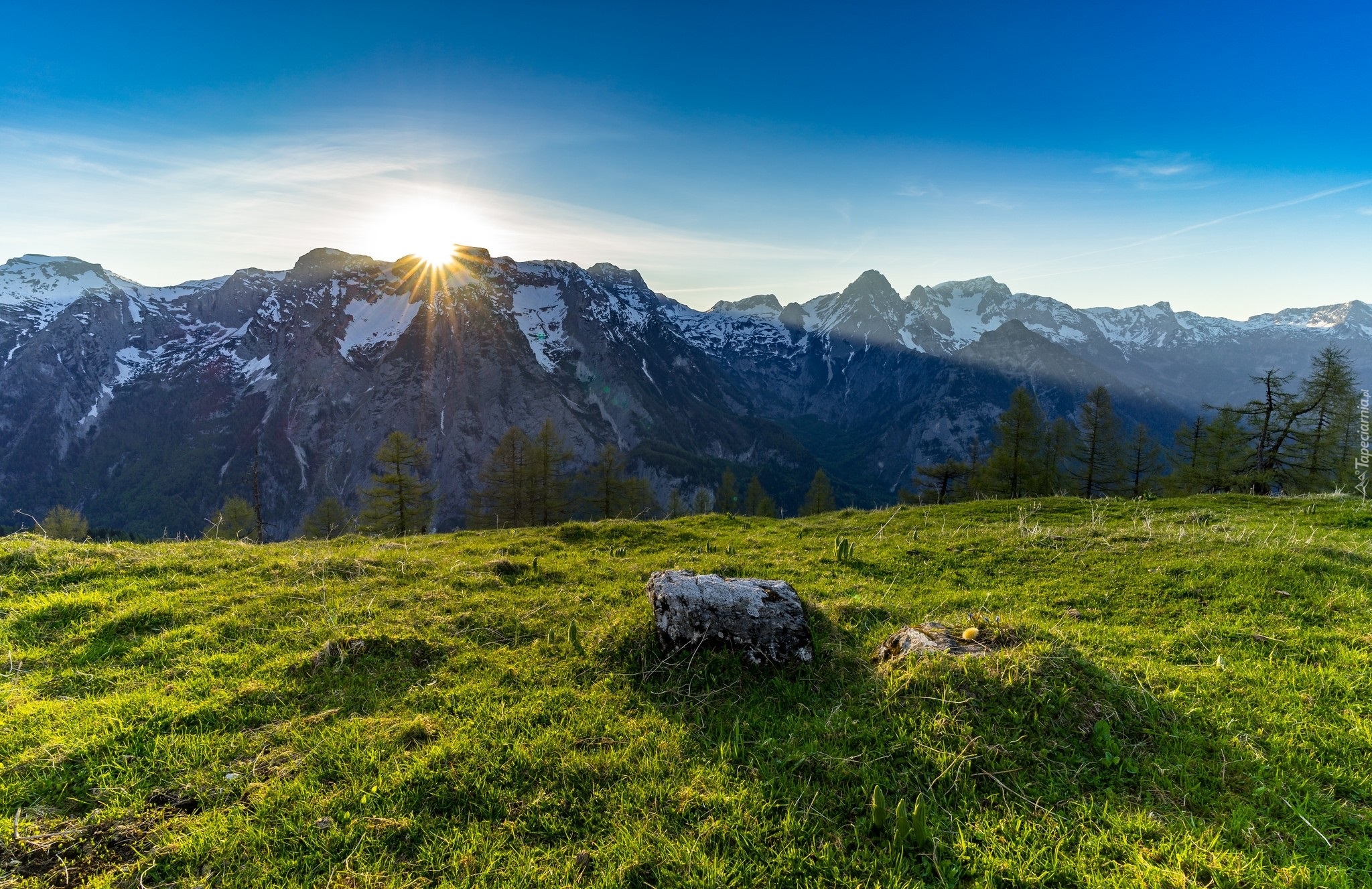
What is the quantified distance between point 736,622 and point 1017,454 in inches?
2125

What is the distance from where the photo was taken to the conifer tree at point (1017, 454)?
169ft

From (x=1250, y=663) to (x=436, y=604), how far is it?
41.3ft

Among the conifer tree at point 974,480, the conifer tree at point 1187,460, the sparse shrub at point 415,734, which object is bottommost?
the conifer tree at point 974,480

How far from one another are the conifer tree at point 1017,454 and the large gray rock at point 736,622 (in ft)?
170

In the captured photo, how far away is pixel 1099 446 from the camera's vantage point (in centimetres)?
5447

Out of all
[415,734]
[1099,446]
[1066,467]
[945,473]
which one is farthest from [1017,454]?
[415,734]

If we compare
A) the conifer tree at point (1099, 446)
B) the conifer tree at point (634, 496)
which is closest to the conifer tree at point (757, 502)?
the conifer tree at point (634, 496)

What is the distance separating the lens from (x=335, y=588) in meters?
10.7

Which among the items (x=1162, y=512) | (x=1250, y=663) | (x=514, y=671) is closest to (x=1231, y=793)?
(x=1250, y=663)

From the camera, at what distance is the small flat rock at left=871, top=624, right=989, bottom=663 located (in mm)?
6914

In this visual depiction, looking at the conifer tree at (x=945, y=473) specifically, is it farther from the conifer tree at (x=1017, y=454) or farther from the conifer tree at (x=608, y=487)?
the conifer tree at (x=608, y=487)

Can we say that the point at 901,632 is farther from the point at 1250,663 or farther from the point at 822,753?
the point at 1250,663

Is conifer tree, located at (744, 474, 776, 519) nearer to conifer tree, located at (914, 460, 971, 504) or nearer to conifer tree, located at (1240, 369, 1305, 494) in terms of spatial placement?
conifer tree, located at (914, 460, 971, 504)

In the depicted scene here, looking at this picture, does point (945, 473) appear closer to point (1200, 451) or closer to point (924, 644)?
point (1200, 451)
